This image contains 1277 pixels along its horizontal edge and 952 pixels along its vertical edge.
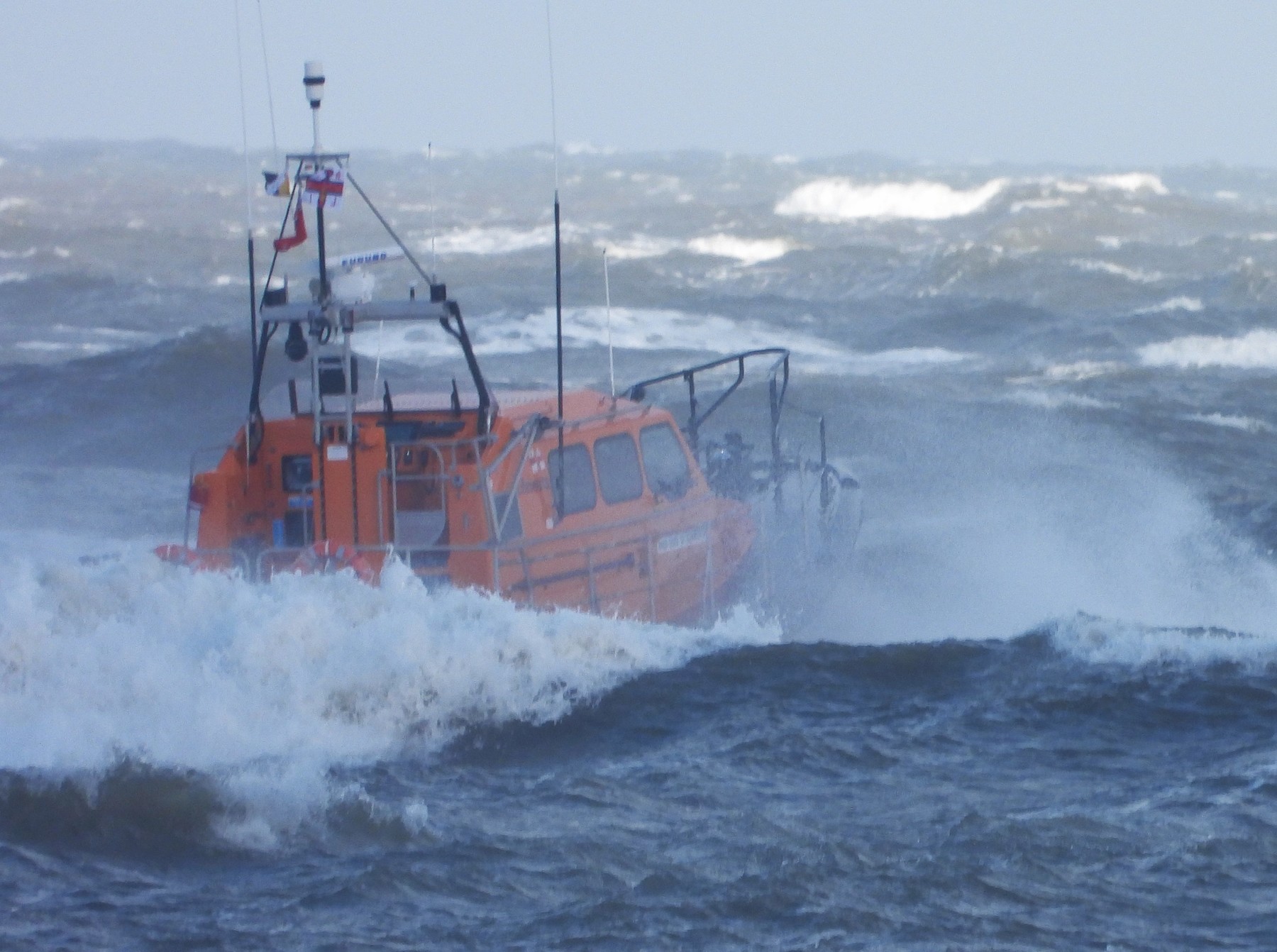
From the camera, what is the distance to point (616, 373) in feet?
80.4

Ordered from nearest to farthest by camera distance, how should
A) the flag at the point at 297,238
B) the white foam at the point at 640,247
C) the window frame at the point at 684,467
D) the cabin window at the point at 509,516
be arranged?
the flag at the point at 297,238
the cabin window at the point at 509,516
the window frame at the point at 684,467
the white foam at the point at 640,247

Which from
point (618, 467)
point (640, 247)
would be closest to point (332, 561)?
point (618, 467)

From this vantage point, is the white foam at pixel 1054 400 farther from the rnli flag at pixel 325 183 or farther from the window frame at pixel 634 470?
the rnli flag at pixel 325 183

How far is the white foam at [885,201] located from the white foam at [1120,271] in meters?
22.1

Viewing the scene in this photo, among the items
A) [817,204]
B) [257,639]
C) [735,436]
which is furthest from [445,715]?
[817,204]

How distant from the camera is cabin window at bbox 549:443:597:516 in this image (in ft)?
31.1

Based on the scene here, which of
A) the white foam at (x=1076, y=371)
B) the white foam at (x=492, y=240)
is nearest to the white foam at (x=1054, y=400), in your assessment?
the white foam at (x=1076, y=371)

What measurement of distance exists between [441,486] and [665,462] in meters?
1.50

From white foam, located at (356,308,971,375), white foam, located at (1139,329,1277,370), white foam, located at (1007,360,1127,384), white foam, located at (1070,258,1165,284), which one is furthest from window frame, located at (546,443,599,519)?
white foam, located at (1070,258,1165,284)

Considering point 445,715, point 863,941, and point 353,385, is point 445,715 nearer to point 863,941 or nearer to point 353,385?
point 353,385

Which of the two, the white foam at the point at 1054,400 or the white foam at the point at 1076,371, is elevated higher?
the white foam at the point at 1076,371

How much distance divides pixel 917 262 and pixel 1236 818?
34644 millimetres

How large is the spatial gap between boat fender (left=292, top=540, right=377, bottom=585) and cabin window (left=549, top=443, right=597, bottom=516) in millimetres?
1201

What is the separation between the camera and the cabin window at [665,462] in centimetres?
1010
